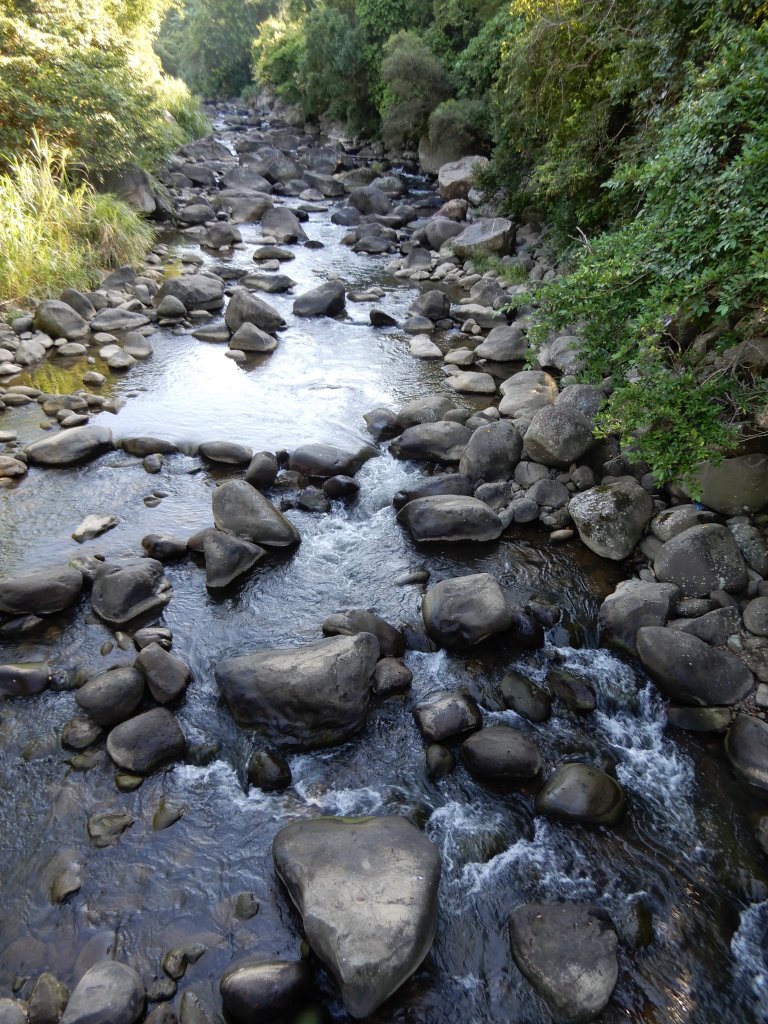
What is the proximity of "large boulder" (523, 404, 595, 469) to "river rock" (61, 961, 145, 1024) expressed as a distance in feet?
20.3

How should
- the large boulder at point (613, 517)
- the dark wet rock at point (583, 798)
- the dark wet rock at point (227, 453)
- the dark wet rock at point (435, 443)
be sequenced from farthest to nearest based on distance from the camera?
1. the dark wet rock at point (435, 443)
2. the dark wet rock at point (227, 453)
3. the large boulder at point (613, 517)
4. the dark wet rock at point (583, 798)

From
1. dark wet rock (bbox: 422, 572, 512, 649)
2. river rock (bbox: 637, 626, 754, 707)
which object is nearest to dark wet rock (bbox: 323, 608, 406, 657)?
dark wet rock (bbox: 422, 572, 512, 649)

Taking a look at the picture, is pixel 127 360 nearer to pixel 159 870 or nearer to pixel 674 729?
pixel 159 870

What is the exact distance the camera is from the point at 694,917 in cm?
405

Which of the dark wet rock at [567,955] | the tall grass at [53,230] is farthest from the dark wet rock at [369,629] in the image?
the tall grass at [53,230]

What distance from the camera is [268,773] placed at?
15.4 feet

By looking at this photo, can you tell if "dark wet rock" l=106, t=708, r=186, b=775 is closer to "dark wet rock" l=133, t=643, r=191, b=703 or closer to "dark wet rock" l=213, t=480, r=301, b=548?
"dark wet rock" l=133, t=643, r=191, b=703

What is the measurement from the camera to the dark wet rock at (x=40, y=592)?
5832 mm

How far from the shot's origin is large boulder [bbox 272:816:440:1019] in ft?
11.5

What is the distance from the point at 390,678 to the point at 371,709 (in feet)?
0.95

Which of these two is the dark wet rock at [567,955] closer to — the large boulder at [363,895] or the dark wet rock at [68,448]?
the large boulder at [363,895]

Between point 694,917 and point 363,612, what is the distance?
318cm

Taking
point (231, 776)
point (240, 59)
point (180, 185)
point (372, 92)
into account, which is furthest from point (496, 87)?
point (240, 59)

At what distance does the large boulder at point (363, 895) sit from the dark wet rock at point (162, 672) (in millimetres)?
1533
